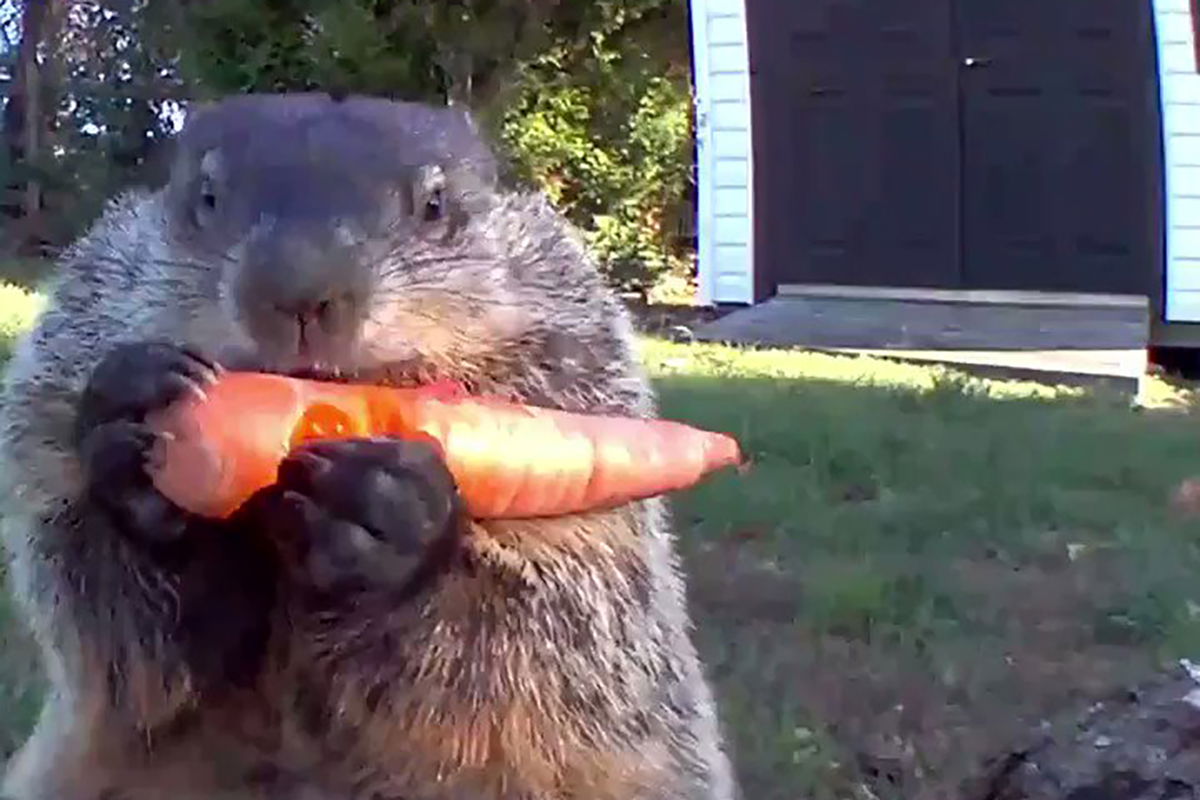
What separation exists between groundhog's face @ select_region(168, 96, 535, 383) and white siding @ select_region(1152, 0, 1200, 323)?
9284 mm

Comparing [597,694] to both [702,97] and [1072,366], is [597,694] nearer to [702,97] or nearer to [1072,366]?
[1072,366]

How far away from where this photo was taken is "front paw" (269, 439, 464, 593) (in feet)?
8.09

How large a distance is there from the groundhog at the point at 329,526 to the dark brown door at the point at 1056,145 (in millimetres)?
9204

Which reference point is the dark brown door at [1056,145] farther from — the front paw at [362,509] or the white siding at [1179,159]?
the front paw at [362,509]

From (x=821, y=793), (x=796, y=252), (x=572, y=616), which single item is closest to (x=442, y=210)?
(x=572, y=616)

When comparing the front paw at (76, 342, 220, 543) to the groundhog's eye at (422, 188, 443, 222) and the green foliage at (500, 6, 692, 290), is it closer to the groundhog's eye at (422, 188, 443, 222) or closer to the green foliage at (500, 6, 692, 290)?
the groundhog's eye at (422, 188, 443, 222)

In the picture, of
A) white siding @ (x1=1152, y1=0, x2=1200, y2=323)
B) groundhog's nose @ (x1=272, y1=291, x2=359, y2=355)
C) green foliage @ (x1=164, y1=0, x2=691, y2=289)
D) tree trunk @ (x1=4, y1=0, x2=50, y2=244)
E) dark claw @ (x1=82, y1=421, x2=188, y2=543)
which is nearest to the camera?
groundhog's nose @ (x1=272, y1=291, x2=359, y2=355)

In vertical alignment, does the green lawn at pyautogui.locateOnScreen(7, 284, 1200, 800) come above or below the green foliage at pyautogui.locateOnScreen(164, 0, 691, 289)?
below

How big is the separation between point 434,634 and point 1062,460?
14.3 ft

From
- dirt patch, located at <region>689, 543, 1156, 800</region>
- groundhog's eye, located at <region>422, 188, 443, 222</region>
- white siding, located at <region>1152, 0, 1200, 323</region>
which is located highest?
groundhog's eye, located at <region>422, 188, 443, 222</region>

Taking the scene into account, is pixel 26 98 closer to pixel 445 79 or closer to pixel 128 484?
pixel 445 79

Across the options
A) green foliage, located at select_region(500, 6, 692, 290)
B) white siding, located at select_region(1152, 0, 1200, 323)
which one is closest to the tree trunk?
green foliage, located at select_region(500, 6, 692, 290)

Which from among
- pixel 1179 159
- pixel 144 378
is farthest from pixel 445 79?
pixel 144 378

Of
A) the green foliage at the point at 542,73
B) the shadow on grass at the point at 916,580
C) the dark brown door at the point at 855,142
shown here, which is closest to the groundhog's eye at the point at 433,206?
the shadow on grass at the point at 916,580
